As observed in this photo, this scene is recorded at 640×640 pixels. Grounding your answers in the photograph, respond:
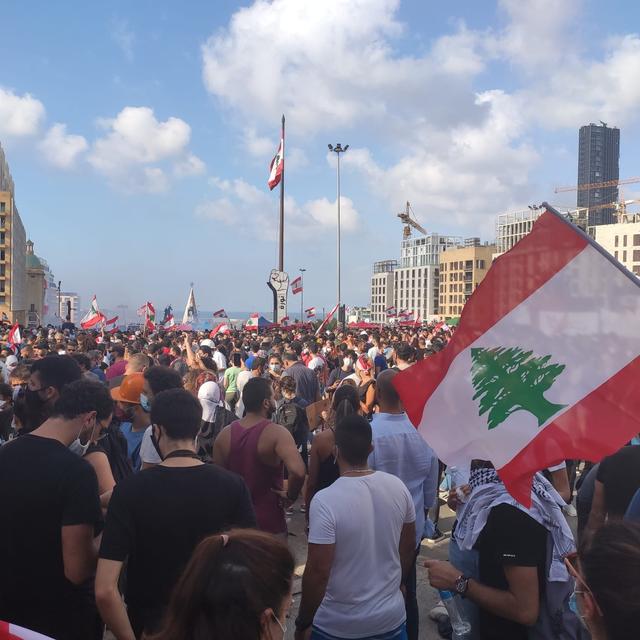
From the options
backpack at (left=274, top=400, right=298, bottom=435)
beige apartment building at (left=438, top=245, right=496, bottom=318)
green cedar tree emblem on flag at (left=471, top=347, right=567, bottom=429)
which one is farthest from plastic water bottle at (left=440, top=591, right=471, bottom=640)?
beige apartment building at (left=438, top=245, right=496, bottom=318)

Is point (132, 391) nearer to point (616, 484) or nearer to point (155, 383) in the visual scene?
point (155, 383)

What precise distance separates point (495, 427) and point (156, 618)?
5.75 feet

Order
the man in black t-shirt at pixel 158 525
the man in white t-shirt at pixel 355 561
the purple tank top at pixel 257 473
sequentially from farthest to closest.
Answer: the purple tank top at pixel 257 473
the man in white t-shirt at pixel 355 561
the man in black t-shirt at pixel 158 525

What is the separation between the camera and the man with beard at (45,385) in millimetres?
4387

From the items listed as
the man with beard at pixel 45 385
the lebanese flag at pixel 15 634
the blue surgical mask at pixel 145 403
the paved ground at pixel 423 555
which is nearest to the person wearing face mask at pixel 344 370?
the paved ground at pixel 423 555

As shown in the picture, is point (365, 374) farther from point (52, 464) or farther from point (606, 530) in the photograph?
point (606, 530)

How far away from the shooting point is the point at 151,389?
198 inches

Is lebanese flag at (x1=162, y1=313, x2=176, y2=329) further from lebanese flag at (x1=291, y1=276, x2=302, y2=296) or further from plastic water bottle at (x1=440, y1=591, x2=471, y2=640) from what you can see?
plastic water bottle at (x1=440, y1=591, x2=471, y2=640)

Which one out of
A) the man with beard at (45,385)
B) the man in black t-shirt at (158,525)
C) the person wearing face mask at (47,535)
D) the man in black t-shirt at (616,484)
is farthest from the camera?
the man with beard at (45,385)

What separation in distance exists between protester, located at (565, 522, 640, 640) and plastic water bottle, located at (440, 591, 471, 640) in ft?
4.16

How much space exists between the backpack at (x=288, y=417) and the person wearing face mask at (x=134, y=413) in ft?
6.56

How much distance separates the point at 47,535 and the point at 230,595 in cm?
156

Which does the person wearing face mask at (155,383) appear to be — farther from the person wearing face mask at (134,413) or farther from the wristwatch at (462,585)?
the wristwatch at (462,585)

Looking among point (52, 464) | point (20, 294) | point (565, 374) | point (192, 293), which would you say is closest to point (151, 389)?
point (52, 464)
